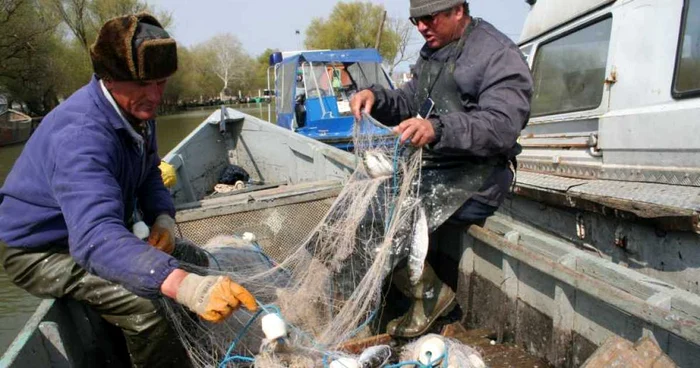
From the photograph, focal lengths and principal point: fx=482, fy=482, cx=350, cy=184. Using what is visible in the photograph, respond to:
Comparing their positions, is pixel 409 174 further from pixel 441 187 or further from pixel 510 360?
pixel 510 360

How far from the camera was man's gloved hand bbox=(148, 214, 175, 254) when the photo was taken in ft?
9.02

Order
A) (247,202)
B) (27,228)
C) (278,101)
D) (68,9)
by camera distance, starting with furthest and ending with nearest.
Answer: (68,9), (278,101), (247,202), (27,228)

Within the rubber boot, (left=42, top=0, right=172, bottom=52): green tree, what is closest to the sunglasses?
the rubber boot

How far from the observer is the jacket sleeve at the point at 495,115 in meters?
2.79

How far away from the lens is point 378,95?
11.9 feet

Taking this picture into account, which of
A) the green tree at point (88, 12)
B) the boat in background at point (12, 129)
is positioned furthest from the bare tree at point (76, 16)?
the boat in background at point (12, 129)

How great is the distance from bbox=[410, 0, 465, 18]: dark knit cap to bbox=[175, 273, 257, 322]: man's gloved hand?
7.17 feet

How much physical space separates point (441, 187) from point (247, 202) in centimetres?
187

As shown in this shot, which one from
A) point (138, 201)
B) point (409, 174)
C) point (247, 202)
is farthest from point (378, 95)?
point (138, 201)

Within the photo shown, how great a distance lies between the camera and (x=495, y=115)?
9.34 ft

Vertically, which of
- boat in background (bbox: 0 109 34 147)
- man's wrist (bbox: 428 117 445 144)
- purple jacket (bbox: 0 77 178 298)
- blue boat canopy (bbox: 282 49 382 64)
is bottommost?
boat in background (bbox: 0 109 34 147)

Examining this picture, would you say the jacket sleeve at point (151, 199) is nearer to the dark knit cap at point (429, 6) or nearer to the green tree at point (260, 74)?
the dark knit cap at point (429, 6)

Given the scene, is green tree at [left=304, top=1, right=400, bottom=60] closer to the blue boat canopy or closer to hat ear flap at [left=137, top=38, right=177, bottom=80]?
the blue boat canopy

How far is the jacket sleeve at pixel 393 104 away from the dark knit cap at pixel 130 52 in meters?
1.75
